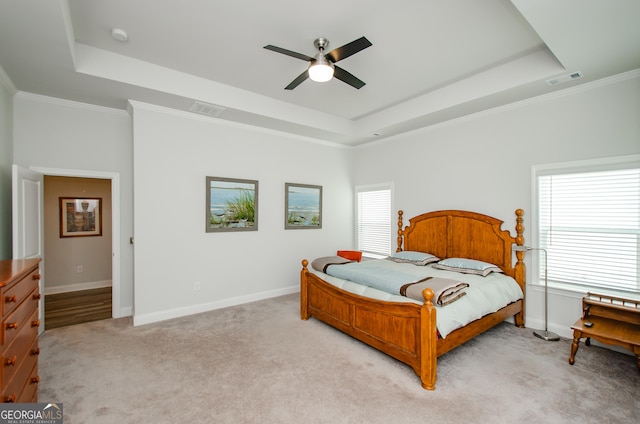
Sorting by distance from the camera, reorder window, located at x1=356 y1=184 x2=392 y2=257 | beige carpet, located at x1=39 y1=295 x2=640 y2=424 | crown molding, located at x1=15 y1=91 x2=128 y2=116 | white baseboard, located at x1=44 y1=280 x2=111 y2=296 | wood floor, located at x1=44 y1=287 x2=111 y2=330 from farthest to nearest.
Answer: window, located at x1=356 y1=184 x2=392 y2=257, white baseboard, located at x1=44 y1=280 x2=111 y2=296, wood floor, located at x1=44 y1=287 x2=111 y2=330, crown molding, located at x1=15 y1=91 x2=128 y2=116, beige carpet, located at x1=39 y1=295 x2=640 y2=424

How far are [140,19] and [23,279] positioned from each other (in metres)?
2.26

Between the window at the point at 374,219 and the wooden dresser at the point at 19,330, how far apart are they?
480 centimetres

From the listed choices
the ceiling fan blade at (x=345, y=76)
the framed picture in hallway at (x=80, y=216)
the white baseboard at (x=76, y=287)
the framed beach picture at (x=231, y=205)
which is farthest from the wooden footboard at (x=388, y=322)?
the framed picture in hallway at (x=80, y=216)

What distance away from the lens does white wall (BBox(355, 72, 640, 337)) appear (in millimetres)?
3104

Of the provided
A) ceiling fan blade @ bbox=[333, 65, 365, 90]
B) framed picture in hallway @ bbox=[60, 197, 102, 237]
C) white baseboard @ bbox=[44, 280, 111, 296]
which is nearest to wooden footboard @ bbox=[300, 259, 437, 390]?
ceiling fan blade @ bbox=[333, 65, 365, 90]

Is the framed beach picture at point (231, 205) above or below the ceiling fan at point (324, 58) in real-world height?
below

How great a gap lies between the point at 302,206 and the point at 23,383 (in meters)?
4.07

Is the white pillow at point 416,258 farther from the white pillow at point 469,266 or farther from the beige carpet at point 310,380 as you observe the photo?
the beige carpet at point 310,380

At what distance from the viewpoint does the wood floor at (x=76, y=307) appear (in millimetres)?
3944

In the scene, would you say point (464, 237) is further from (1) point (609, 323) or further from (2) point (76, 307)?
(2) point (76, 307)

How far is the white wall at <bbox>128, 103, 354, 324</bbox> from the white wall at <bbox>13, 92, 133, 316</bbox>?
0.50 metres

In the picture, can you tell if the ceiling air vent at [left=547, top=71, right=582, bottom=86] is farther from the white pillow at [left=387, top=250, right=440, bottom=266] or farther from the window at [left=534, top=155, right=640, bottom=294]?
the white pillow at [left=387, top=250, right=440, bottom=266]

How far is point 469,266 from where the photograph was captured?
12.4ft

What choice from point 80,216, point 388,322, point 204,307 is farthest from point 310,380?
point 80,216
